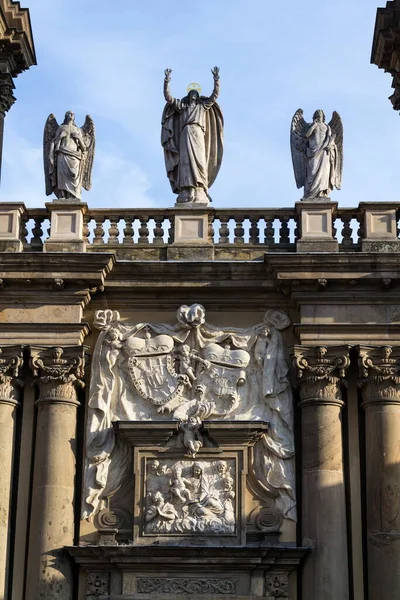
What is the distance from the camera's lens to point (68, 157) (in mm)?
21062

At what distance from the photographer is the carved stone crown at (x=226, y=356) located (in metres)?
20.0

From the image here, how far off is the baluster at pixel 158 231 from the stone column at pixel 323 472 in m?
2.73

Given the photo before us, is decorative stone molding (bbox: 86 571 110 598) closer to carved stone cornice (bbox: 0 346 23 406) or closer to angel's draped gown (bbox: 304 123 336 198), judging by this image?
carved stone cornice (bbox: 0 346 23 406)

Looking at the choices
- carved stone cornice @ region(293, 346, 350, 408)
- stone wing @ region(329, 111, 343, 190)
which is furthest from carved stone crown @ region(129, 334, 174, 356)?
stone wing @ region(329, 111, 343, 190)

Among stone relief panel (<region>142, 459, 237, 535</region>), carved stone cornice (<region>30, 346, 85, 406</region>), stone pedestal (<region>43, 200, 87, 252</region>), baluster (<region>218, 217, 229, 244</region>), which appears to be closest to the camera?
stone relief panel (<region>142, 459, 237, 535</region>)

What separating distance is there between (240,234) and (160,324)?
182cm

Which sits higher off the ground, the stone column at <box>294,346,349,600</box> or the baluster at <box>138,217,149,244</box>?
the baluster at <box>138,217,149,244</box>

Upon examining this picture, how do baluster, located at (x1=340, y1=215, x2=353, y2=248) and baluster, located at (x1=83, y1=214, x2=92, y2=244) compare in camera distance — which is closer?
baluster, located at (x1=340, y1=215, x2=353, y2=248)

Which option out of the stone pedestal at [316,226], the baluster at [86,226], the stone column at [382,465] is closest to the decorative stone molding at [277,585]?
the stone column at [382,465]

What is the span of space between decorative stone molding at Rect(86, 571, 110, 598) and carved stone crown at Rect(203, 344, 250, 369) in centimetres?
332

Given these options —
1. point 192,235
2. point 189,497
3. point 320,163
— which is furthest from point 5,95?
point 189,497

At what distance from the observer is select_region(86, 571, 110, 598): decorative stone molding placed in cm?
1902

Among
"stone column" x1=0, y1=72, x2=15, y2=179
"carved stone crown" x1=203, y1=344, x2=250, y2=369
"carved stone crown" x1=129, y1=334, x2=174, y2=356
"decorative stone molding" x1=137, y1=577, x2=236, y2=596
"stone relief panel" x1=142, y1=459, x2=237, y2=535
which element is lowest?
"decorative stone molding" x1=137, y1=577, x2=236, y2=596

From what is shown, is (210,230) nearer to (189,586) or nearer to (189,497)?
(189,497)
